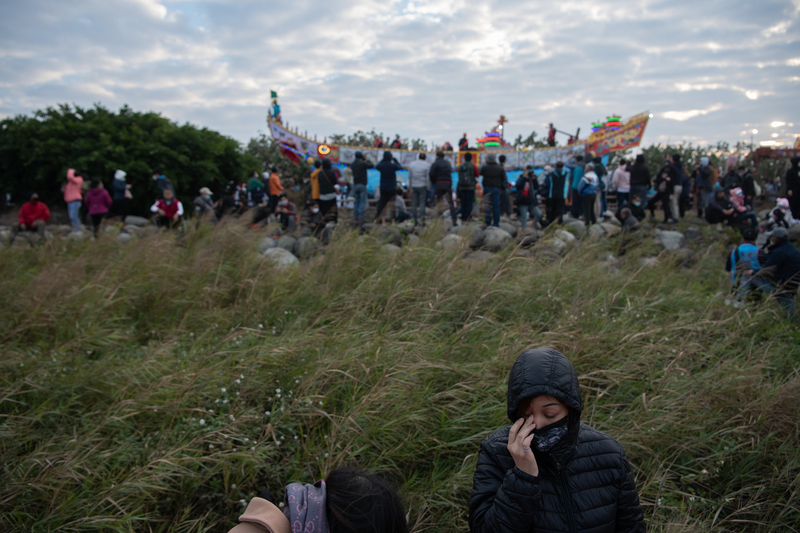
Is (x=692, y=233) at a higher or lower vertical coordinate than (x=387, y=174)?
lower

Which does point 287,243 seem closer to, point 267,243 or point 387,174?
point 267,243

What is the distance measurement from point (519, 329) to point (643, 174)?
763 cm

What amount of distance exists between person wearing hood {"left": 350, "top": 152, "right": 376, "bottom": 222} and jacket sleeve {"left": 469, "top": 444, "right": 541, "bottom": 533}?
823 centimetres

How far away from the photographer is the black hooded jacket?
1578mm

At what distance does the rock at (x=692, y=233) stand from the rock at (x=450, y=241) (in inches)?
213

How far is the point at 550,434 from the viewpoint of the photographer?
5.31 feet

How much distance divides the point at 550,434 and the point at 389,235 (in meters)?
5.74

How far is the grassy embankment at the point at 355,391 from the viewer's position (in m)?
2.69

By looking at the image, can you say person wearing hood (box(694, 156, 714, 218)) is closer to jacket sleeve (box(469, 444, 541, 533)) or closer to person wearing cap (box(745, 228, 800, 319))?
person wearing cap (box(745, 228, 800, 319))

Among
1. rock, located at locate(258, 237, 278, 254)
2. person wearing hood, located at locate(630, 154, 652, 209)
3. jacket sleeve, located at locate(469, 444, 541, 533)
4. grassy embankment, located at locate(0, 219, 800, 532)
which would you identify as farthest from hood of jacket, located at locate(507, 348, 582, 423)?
person wearing hood, located at locate(630, 154, 652, 209)

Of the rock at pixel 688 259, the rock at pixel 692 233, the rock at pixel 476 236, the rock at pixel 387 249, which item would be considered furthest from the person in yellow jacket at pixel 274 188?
the rock at pixel 692 233

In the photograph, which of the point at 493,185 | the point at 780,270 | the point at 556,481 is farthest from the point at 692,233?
the point at 556,481

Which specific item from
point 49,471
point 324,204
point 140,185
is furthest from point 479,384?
point 140,185

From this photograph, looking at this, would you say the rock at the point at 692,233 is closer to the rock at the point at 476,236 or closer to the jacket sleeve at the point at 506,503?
the rock at the point at 476,236
